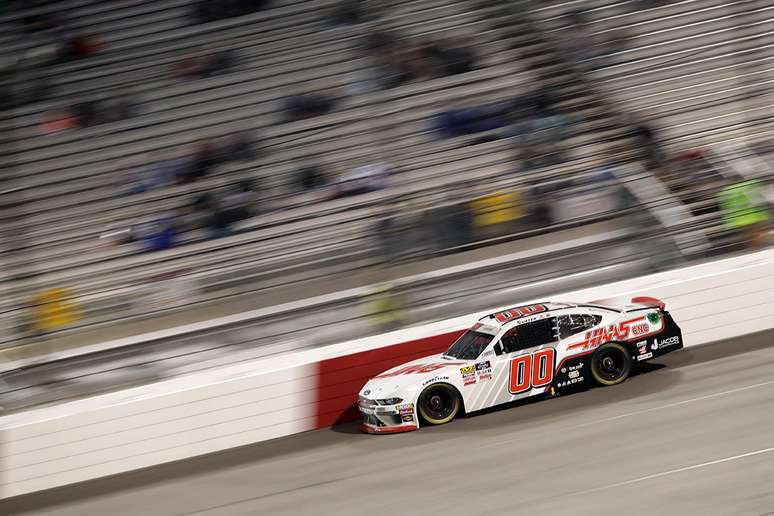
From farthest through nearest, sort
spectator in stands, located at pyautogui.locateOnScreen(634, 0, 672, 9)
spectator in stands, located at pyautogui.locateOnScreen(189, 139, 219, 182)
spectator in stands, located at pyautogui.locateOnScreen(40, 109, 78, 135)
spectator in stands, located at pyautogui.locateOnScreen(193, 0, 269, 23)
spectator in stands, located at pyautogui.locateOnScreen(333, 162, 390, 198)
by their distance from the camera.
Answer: spectator in stands, located at pyautogui.locateOnScreen(634, 0, 672, 9)
spectator in stands, located at pyautogui.locateOnScreen(193, 0, 269, 23)
spectator in stands, located at pyautogui.locateOnScreen(40, 109, 78, 135)
spectator in stands, located at pyautogui.locateOnScreen(189, 139, 219, 182)
spectator in stands, located at pyautogui.locateOnScreen(333, 162, 390, 198)

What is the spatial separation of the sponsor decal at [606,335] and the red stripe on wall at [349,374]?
169cm

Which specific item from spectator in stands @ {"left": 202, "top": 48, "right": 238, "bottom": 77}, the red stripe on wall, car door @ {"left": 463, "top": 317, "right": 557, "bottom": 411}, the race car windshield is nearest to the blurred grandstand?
spectator in stands @ {"left": 202, "top": 48, "right": 238, "bottom": 77}

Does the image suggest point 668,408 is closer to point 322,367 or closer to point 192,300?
point 322,367

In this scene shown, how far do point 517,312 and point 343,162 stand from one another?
4170 mm

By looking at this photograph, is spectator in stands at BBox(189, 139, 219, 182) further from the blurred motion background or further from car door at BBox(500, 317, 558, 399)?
car door at BBox(500, 317, 558, 399)

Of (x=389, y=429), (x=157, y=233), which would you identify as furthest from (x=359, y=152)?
(x=389, y=429)

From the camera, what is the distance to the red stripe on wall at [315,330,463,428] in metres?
9.35

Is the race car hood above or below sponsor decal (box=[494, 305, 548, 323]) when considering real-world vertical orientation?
below

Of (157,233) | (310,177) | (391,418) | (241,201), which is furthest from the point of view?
(310,177)

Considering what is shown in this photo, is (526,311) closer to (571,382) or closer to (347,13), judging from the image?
(571,382)

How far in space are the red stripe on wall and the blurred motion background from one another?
630 millimetres

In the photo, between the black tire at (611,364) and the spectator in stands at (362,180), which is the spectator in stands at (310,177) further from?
the black tire at (611,364)

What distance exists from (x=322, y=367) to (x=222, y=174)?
403 cm

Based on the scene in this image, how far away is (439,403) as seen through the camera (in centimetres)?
870
